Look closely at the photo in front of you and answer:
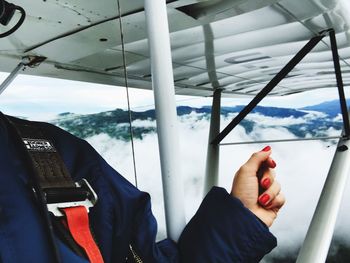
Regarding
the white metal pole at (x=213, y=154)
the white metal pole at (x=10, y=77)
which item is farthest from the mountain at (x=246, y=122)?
the white metal pole at (x=10, y=77)

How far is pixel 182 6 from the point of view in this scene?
122 cm

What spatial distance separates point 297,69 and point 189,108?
418 centimetres

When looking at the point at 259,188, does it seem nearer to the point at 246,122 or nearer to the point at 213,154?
the point at 213,154

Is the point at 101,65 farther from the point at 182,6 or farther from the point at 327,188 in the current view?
the point at 327,188

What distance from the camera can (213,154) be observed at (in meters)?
3.66

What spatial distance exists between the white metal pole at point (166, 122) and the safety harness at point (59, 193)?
11 centimetres

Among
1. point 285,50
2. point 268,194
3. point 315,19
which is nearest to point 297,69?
point 285,50

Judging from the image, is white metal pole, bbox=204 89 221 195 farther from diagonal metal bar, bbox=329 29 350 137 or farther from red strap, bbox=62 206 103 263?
red strap, bbox=62 206 103 263

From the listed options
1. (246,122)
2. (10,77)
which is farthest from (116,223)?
(246,122)

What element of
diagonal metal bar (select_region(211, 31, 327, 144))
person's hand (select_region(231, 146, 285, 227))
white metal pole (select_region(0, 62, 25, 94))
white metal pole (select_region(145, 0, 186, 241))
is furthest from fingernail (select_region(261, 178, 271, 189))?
white metal pole (select_region(0, 62, 25, 94))

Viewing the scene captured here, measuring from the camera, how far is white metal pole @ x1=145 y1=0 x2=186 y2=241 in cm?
57

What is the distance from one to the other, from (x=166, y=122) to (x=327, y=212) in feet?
3.21

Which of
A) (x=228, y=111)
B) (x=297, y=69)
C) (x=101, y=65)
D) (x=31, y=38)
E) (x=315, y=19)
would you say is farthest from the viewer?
(x=228, y=111)

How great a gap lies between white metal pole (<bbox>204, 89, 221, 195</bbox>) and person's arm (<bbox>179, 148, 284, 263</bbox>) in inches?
118
